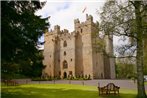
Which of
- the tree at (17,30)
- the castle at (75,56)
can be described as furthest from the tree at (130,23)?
the castle at (75,56)

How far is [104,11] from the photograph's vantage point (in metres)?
20.5

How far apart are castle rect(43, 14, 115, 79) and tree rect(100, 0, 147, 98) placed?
46.2m

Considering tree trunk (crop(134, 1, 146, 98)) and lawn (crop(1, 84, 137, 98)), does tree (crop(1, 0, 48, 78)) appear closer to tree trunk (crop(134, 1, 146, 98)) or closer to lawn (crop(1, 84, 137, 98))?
lawn (crop(1, 84, 137, 98))

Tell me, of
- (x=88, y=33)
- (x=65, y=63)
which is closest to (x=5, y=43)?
(x=88, y=33)

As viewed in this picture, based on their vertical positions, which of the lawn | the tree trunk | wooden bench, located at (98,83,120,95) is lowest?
the lawn

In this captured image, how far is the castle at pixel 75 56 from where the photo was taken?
232 ft

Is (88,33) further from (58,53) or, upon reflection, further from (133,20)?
(133,20)

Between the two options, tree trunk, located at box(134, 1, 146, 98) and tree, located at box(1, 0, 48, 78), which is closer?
tree, located at box(1, 0, 48, 78)

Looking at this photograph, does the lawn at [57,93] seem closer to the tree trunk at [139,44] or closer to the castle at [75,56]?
the tree trunk at [139,44]

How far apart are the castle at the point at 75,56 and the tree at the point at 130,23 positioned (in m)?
46.2

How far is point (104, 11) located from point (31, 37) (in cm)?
652

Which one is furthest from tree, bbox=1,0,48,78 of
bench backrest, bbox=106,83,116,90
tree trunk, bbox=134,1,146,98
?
bench backrest, bbox=106,83,116,90

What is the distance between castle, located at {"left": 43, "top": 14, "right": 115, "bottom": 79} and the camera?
70.8 meters

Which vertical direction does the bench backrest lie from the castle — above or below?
below
